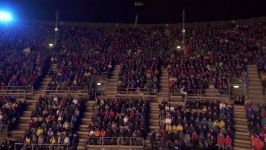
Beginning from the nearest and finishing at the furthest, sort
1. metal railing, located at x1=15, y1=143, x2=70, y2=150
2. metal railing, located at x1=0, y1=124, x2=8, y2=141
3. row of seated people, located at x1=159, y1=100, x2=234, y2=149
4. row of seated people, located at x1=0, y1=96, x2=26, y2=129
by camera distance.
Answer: row of seated people, located at x1=159, y1=100, x2=234, y2=149 < metal railing, located at x1=15, y1=143, x2=70, y2=150 < metal railing, located at x1=0, y1=124, x2=8, y2=141 < row of seated people, located at x1=0, y1=96, x2=26, y2=129

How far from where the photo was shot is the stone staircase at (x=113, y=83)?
122 feet

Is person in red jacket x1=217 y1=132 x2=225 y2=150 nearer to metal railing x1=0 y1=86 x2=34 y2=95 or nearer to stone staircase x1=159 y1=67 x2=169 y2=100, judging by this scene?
stone staircase x1=159 y1=67 x2=169 y2=100

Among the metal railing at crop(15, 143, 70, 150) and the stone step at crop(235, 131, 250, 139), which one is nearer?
the metal railing at crop(15, 143, 70, 150)

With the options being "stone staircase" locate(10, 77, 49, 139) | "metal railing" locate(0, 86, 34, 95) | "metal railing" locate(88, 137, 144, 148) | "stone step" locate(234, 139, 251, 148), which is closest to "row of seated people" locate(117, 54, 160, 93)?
"metal railing" locate(88, 137, 144, 148)

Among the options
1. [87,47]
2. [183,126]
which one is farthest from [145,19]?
[183,126]

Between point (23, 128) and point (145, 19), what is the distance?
18292 mm

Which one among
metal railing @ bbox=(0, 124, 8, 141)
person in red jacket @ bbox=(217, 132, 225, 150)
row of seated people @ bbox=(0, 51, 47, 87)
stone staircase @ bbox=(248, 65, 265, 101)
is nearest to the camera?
person in red jacket @ bbox=(217, 132, 225, 150)

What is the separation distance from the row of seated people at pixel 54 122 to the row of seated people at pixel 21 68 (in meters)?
3.52

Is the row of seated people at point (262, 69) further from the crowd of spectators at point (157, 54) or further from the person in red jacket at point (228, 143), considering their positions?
the person in red jacket at point (228, 143)

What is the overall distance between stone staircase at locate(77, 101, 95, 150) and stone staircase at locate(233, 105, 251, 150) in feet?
34.6

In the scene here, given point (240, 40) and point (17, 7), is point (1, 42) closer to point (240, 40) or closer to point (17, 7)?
point (17, 7)

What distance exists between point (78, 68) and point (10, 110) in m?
8.03

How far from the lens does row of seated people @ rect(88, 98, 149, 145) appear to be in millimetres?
30609

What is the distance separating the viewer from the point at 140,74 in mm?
37531
